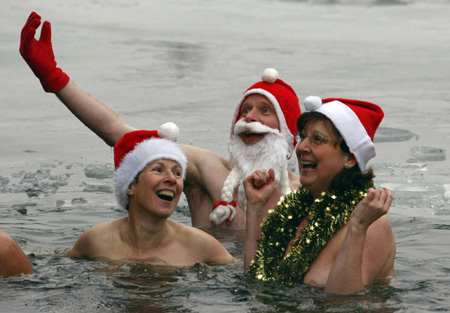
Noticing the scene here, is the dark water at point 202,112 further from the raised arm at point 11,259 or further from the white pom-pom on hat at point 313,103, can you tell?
the white pom-pom on hat at point 313,103

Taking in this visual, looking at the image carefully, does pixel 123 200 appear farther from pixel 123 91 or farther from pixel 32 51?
pixel 123 91

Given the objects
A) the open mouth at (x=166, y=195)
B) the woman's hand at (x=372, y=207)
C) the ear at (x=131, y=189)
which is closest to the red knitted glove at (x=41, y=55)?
the ear at (x=131, y=189)

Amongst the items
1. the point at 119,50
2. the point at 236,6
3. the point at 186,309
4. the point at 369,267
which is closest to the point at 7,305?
the point at 186,309

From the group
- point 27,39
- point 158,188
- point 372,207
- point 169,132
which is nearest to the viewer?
point 372,207

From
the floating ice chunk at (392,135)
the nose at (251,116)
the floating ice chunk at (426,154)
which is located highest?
the nose at (251,116)

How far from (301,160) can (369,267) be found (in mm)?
678

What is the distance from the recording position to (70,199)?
819 centimetres

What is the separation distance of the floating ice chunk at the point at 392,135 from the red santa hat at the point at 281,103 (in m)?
3.22

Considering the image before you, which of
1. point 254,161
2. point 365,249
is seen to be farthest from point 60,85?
point 365,249

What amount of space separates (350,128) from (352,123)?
4 cm

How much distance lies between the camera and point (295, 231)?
5.37 m

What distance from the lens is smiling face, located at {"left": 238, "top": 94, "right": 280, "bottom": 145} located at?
6730 millimetres

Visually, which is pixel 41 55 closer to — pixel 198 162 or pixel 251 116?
pixel 198 162

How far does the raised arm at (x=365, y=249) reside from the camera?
4.61 meters
